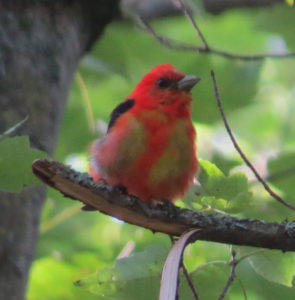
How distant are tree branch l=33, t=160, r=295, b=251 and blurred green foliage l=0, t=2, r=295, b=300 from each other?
0.24 ft

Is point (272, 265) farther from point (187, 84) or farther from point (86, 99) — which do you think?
point (86, 99)

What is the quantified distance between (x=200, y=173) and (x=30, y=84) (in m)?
1.13

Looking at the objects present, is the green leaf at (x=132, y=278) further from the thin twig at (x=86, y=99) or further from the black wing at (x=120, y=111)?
the thin twig at (x=86, y=99)

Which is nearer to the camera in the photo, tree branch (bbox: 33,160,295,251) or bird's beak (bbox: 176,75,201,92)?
tree branch (bbox: 33,160,295,251)

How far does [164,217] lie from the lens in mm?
2633

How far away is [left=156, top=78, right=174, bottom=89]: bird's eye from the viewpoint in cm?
395

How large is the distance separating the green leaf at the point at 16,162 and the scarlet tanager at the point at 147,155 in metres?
0.87

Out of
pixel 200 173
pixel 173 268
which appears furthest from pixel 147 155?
pixel 173 268

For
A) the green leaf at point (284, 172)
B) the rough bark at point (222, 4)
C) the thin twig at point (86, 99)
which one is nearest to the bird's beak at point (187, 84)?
the green leaf at point (284, 172)

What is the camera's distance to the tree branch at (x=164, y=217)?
2.50m

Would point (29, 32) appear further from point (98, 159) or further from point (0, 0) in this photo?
point (98, 159)

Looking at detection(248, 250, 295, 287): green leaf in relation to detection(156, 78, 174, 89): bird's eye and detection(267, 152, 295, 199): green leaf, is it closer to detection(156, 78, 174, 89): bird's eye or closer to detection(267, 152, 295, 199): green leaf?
detection(267, 152, 295, 199): green leaf

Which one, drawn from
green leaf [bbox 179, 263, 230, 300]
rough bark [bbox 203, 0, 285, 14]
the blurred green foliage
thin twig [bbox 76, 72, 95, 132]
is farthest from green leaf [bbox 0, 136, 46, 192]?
rough bark [bbox 203, 0, 285, 14]

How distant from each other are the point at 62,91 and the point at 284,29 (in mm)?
1664
